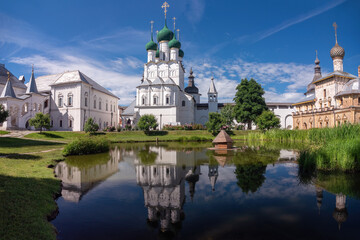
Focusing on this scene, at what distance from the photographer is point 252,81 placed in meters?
37.7

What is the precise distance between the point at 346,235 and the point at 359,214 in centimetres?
125

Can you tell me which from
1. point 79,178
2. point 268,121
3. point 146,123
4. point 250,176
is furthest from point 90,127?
point 250,176

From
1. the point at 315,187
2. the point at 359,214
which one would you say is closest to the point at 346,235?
the point at 359,214

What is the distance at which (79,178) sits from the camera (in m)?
7.84

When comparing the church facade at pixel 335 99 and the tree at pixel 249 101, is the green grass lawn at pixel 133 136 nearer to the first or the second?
the tree at pixel 249 101

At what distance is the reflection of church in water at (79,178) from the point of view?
20.3ft

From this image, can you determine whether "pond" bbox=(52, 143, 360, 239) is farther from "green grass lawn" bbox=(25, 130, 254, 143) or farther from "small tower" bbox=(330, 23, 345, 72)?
"small tower" bbox=(330, 23, 345, 72)

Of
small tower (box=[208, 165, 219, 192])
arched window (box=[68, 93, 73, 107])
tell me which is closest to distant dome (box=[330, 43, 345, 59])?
small tower (box=[208, 165, 219, 192])

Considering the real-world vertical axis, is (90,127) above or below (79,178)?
above

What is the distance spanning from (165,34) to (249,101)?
→ 22806 millimetres

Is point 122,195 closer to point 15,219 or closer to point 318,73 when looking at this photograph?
point 15,219

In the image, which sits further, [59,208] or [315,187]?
[315,187]

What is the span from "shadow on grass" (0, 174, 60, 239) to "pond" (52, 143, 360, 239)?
0.33m

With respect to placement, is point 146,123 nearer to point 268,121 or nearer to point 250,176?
point 268,121
